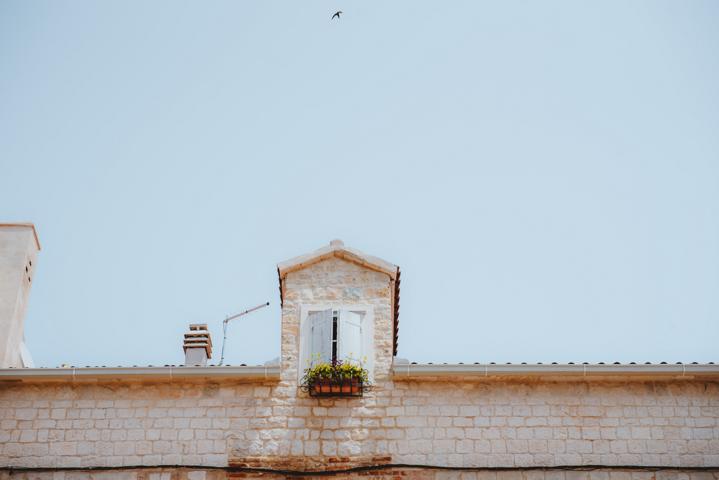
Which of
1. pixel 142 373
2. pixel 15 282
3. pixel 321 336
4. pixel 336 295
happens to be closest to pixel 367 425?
pixel 321 336

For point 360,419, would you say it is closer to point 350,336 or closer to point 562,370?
point 350,336

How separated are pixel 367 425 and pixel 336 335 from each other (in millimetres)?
1298

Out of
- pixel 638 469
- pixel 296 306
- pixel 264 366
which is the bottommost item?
pixel 638 469

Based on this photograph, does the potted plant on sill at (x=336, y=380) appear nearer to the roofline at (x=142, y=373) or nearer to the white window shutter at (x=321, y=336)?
the white window shutter at (x=321, y=336)

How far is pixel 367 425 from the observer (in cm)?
1320

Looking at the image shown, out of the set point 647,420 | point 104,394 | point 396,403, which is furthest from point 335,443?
point 647,420

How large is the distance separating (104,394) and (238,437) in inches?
75.7

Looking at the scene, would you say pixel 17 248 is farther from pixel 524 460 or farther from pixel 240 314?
pixel 524 460

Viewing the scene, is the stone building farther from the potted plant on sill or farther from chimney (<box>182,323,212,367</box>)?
chimney (<box>182,323,212,367</box>)

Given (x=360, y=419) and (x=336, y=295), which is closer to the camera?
(x=360, y=419)

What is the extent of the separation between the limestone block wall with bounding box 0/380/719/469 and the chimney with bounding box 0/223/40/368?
961 millimetres

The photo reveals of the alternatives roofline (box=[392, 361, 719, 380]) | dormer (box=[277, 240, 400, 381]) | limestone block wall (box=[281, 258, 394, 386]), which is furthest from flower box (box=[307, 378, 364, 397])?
roofline (box=[392, 361, 719, 380])

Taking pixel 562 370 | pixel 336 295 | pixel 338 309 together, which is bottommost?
pixel 562 370

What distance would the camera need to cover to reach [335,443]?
42.9 ft
